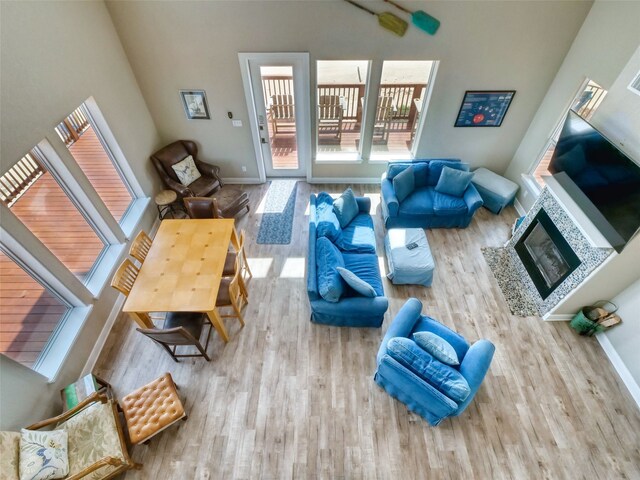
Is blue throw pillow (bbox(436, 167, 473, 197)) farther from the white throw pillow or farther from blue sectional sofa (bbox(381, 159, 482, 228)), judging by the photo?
the white throw pillow

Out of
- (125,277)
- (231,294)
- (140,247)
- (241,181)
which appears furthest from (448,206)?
(125,277)

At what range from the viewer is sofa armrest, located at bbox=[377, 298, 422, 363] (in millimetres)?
3334

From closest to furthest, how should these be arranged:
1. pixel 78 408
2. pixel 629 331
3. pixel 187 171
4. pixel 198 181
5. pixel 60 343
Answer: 1. pixel 78 408
2. pixel 60 343
3. pixel 629 331
4. pixel 187 171
5. pixel 198 181

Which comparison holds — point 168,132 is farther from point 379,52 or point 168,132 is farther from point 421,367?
point 421,367

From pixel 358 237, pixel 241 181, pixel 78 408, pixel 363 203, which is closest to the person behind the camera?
pixel 78 408

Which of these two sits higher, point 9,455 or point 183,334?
point 183,334

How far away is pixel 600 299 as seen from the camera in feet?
12.6

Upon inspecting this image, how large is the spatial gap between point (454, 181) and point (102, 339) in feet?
17.2

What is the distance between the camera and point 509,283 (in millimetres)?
4504

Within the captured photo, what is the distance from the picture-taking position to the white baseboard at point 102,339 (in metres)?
3.65

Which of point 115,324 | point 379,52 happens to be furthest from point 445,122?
point 115,324

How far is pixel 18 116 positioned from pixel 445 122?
5319 millimetres

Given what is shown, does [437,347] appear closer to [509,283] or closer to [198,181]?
[509,283]

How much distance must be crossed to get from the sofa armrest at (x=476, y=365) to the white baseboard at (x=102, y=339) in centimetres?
396
